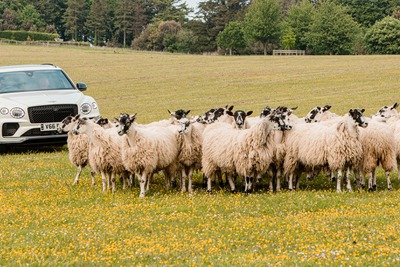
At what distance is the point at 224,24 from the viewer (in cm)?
12606

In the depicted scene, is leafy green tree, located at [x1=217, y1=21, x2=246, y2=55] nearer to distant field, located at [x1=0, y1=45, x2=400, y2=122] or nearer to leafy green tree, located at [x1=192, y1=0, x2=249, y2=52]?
leafy green tree, located at [x1=192, y1=0, x2=249, y2=52]

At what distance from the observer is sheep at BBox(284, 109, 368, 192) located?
1341cm

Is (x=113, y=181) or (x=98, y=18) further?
(x=98, y=18)

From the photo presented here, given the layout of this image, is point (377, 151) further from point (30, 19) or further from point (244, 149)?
point (30, 19)

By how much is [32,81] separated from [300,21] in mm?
96401

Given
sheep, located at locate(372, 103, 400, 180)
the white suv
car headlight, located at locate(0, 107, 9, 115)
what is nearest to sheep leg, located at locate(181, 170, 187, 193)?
sheep, located at locate(372, 103, 400, 180)

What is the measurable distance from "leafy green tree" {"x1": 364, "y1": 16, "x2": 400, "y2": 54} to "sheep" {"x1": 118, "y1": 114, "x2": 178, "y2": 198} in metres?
88.0

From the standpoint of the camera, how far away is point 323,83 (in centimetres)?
5122

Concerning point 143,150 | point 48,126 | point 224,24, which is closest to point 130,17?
point 224,24

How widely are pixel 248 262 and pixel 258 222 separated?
224cm

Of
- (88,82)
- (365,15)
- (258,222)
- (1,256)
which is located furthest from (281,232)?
(365,15)

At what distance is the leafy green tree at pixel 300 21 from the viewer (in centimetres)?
11081

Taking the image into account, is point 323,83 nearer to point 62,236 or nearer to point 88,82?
point 88,82

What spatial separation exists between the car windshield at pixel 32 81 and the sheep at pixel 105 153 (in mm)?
7635
